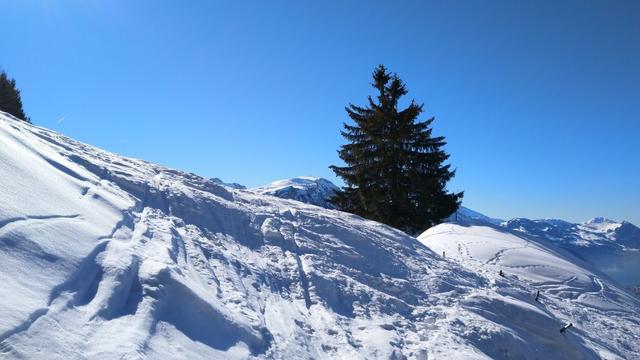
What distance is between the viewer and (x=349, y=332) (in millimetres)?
5633

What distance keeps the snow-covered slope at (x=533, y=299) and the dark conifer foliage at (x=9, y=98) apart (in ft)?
106

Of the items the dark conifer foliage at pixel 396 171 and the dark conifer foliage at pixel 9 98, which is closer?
the dark conifer foliage at pixel 396 171

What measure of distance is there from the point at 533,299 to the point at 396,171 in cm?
1545

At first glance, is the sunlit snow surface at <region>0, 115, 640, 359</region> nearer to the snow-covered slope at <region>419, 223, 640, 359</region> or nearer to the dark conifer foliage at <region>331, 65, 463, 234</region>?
the snow-covered slope at <region>419, 223, 640, 359</region>

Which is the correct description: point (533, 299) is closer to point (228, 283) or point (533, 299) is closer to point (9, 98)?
point (228, 283)

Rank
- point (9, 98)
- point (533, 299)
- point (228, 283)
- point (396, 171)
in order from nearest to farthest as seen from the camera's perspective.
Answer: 1. point (228, 283)
2. point (533, 299)
3. point (396, 171)
4. point (9, 98)

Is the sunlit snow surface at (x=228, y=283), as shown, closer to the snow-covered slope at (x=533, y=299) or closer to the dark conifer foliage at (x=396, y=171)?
the snow-covered slope at (x=533, y=299)

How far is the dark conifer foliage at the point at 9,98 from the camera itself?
30.5 m

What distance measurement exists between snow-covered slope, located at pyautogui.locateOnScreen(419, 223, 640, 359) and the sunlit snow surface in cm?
4

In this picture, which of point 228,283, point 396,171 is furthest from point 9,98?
point 228,283

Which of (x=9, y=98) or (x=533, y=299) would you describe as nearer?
(x=533, y=299)

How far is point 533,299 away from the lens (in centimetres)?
843

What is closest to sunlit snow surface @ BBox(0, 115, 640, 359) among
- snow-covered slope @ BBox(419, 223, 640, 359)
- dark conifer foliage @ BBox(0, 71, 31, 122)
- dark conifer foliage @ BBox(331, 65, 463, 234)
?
snow-covered slope @ BBox(419, 223, 640, 359)

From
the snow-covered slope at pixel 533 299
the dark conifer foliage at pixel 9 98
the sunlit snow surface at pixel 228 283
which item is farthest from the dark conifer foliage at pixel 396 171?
the dark conifer foliage at pixel 9 98
